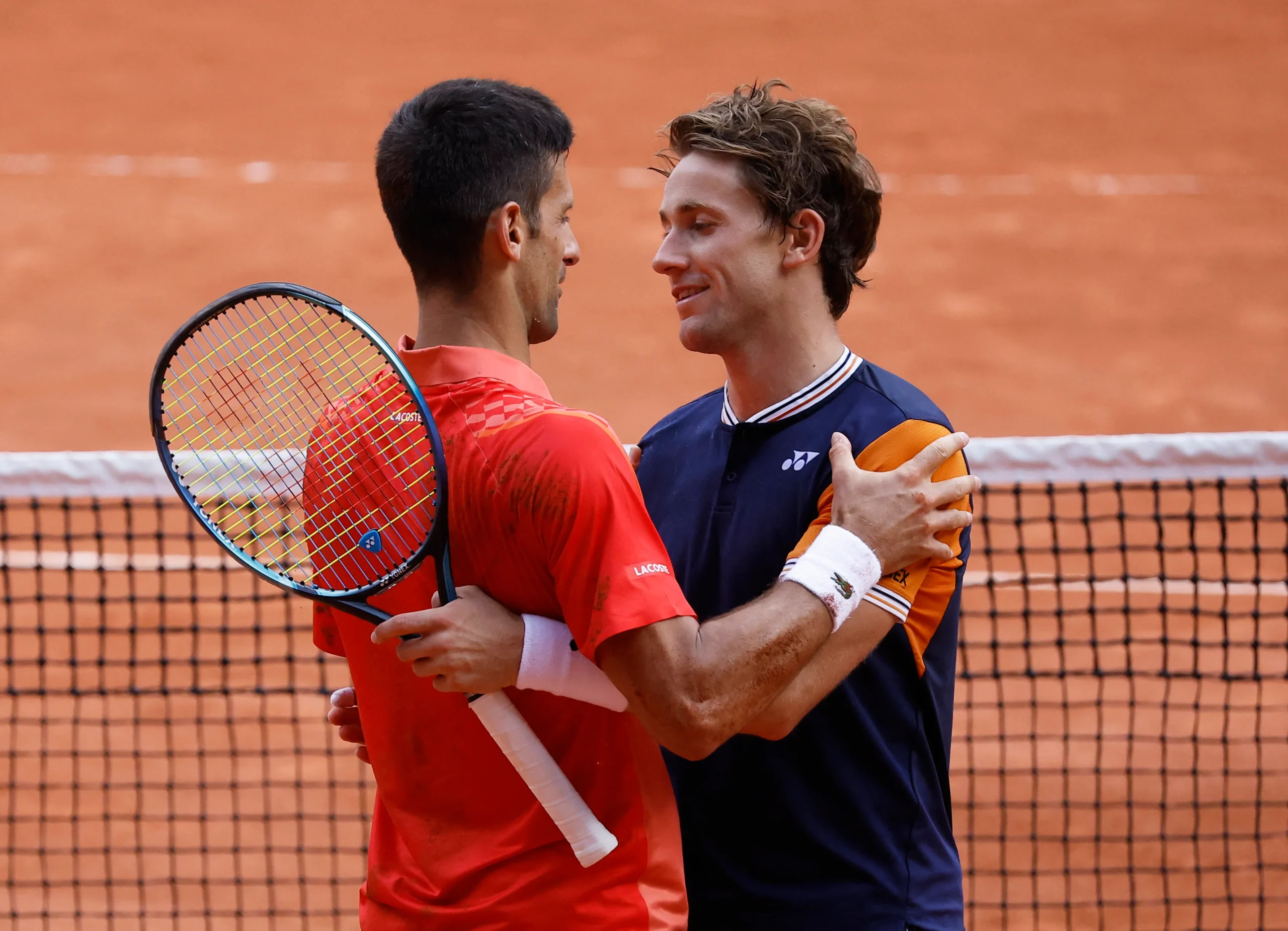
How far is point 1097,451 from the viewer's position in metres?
4.96

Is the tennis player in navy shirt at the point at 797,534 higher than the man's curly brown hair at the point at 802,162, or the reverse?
the man's curly brown hair at the point at 802,162

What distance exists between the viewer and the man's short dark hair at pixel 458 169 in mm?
2502

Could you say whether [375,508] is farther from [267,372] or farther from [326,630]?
[267,372]

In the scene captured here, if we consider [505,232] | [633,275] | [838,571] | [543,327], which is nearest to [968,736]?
[838,571]

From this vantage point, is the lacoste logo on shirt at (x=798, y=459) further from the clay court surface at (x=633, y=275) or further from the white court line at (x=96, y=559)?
the white court line at (x=96, y=559)

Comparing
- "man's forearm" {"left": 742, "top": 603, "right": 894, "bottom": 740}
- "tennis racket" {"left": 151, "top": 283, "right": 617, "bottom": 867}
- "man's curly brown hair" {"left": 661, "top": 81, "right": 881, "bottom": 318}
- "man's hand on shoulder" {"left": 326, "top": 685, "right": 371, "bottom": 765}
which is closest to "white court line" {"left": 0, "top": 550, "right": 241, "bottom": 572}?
"man's hand on shoulder" {"left": 326, "top": 685, "right": 371, "bottom": 765}

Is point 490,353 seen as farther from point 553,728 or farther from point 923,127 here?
point 923,127

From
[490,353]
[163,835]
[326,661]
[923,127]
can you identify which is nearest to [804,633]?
[490,353]

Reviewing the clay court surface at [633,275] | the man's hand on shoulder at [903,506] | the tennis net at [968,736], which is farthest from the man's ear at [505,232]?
the clay court surface at [633,275]

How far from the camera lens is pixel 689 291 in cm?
316

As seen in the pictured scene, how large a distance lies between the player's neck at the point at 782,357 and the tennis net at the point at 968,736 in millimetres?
1997

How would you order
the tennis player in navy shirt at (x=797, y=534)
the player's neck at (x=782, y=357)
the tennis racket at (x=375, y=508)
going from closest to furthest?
the tennis racket at (x=375, y=508) < the tennis player in navy shirt at (x=797, y=534) < the player's neck at (x=782, y=357)

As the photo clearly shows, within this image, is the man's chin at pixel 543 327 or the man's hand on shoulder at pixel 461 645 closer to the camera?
the man's hand on shoulder at pixel 461 645

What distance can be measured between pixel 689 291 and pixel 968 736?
3.87 meters
